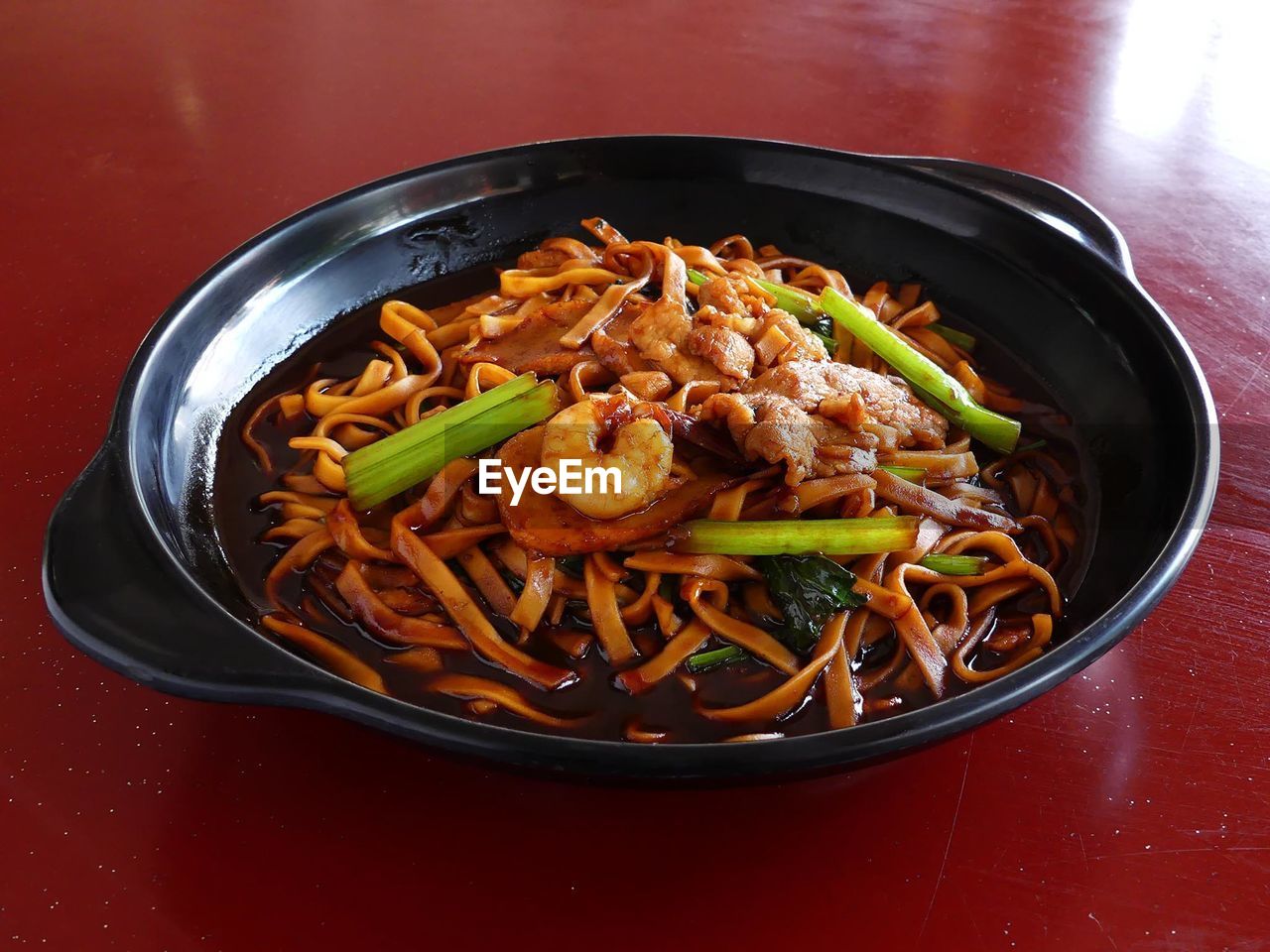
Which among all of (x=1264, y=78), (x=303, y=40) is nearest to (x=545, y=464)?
(x=303, y=40)

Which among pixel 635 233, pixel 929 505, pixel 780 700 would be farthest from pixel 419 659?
pixel 635 233

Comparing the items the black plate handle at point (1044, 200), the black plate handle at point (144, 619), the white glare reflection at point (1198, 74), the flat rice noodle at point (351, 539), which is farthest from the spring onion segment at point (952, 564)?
the white glare reflection at point (1198, 74)

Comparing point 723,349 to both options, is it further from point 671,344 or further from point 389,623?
point 389,623

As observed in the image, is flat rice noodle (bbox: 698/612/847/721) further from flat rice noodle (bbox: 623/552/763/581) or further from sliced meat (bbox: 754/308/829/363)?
sliced meat (bbox: 754/308/829/363)

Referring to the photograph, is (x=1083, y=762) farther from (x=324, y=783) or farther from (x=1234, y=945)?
(x=324, y=783)

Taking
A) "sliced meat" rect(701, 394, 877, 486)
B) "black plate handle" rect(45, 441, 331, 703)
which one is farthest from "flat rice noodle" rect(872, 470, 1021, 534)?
"black plate handle" rect(45, 441, 331, 703)

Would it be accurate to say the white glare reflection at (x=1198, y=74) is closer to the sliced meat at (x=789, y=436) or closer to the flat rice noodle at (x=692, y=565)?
the sliced meat at (x=789, y=436)
